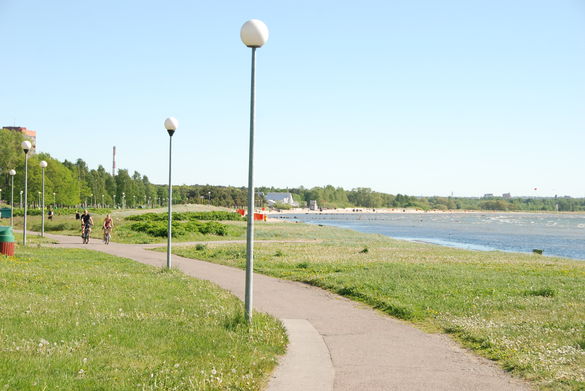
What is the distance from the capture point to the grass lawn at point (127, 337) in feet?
23.5

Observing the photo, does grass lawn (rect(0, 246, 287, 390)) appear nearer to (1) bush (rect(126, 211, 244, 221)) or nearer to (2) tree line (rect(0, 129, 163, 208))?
(1) bush (rect(126, 211, 244, 221))

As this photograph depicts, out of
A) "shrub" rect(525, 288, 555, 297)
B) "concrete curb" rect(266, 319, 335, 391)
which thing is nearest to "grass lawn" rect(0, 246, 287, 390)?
"concrete curb" rect(266, 319, 335, 391)

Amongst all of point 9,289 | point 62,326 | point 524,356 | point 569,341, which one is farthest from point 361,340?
point 9,289

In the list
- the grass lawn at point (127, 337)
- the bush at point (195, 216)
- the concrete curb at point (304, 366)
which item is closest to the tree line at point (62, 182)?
the bush at point (195, 216)

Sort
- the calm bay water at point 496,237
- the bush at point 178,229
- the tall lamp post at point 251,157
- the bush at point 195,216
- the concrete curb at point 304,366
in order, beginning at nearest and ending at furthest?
the concrete curb at point 304,366 → the tall lamp post at point 251,157 → the bush at point 178,229 → the bush at point 195,216 → the calm bay water at point 496,237

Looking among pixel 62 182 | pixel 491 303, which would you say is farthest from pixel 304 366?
pixel 62 182

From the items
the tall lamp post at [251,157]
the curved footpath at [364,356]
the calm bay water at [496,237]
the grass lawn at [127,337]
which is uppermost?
the tall lamp post at [251,157]

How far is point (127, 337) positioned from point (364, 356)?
12.5 ft

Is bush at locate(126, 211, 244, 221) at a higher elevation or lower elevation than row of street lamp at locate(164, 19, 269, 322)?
lower

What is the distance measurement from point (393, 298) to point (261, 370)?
7.33 metres

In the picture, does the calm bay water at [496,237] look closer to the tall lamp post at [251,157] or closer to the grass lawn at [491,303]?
the grass lawn at [491,303]

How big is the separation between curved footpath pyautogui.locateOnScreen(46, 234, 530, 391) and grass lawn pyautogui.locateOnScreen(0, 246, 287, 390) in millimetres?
538

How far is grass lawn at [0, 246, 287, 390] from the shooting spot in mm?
7156

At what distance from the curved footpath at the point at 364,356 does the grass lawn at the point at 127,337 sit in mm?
538
